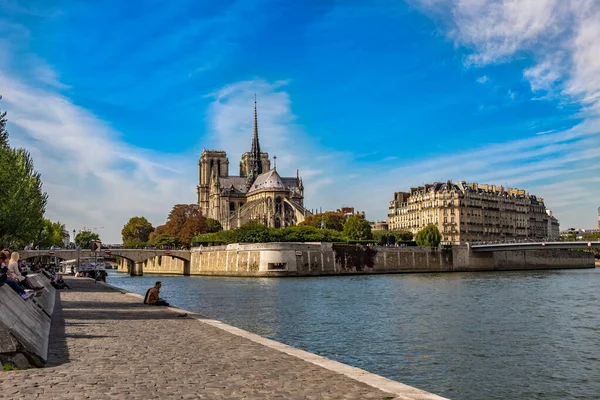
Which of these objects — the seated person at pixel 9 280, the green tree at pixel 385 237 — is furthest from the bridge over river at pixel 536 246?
the seated person at pixel 9 280

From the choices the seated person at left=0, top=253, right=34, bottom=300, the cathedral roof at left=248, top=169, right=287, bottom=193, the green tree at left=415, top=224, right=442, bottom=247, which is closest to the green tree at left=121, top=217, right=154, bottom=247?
the cathedral roof at left=248, top=169, right=287, bottom=193

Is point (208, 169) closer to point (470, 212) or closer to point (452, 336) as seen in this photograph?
point (470, 212)

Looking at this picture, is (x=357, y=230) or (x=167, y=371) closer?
(x=167, y=371)

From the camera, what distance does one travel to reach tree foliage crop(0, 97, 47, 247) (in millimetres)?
30172

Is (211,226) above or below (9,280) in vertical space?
above

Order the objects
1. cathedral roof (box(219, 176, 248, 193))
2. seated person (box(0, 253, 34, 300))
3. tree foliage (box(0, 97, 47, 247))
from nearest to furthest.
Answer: seated person (box(0, 253, 34, 300)) → tree foliage (box(0, 97, 47, 247)) → cathedral roof (box(219, 176, 248, 193))

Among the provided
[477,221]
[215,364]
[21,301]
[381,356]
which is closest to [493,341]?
[381,356]

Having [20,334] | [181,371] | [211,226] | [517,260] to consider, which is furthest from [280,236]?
[181,371]

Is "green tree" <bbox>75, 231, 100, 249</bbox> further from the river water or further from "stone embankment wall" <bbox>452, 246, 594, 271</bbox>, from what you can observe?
the river water

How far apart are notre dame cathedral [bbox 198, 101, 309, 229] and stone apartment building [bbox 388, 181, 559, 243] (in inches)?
887

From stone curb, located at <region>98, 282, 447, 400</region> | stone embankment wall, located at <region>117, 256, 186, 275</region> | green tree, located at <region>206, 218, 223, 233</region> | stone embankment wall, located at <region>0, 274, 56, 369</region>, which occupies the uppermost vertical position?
green tree, located at <region>206, 218, 223, 233</region>

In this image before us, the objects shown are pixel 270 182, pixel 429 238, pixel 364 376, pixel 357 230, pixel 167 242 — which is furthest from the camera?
pixel 270 182

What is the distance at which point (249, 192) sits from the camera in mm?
158500

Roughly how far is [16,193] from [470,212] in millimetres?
96212
